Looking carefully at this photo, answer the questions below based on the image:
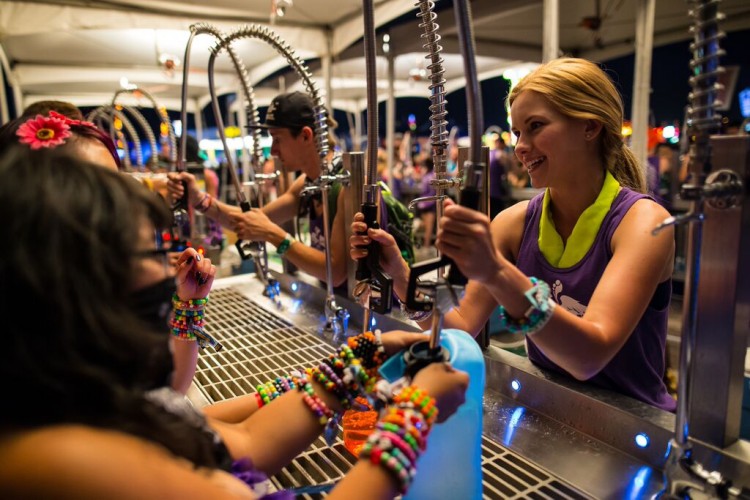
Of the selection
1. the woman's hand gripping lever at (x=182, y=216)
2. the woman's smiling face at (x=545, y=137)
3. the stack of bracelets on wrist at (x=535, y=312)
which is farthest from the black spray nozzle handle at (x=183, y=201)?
→ the stack of bracelets on wrist at (x=535, y=312)

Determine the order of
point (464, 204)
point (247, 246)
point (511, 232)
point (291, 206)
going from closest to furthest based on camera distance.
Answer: point (464, 204), point (511, 232), point (247, 246), point (291, 206)

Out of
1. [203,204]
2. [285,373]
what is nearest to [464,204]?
[285,373]

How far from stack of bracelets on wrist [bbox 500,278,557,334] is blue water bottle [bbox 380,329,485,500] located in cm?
11

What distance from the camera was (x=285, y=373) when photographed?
4.29 feet

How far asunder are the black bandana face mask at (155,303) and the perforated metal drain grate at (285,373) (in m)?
0.41

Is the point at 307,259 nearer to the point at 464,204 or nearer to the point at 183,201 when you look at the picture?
the point at 183,201

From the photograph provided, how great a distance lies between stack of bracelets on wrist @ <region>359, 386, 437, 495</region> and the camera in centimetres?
57

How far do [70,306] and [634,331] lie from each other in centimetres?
103

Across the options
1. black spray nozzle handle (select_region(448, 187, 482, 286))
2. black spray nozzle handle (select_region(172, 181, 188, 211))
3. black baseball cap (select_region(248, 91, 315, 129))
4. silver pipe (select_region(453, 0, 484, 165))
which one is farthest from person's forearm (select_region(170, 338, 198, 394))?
black baseball cap (select_region(248, 91, 315, 129))

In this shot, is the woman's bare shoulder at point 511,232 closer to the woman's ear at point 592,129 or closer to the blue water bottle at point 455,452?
the woman's ear at point 592,129

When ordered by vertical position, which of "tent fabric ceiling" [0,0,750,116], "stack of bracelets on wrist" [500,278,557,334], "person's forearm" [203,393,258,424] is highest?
"tent fabric ceiling" [0,0,750,116]

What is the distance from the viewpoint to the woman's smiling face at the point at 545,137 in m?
1.06

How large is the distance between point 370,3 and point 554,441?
0.87 m

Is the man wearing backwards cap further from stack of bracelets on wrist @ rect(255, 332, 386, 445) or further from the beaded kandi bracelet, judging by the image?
the beaded kandi bracelet
